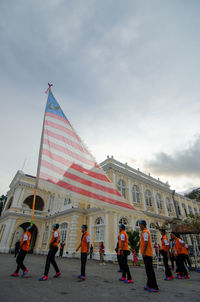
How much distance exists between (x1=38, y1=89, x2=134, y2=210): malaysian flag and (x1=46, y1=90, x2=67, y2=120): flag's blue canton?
0.06m

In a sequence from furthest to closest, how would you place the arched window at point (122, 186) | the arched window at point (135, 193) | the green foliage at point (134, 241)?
the arched window at point (135, 193) < the arched window at point (122, 186) < the green foliage at point (134, 241)

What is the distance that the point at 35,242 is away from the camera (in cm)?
2395

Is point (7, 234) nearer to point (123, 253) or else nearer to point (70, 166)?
point (70, 166)

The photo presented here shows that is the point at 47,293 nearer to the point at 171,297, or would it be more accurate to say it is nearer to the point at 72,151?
the point at 171,297

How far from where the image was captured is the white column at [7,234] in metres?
20.6

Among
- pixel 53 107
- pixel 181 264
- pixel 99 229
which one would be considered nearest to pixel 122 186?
pixel 99 229

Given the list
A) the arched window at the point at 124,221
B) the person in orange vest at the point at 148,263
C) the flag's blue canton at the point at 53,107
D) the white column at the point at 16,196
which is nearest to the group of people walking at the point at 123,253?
the person in orange vest at the point at 148,263

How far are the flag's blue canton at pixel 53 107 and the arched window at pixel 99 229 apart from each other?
1220 centimetres

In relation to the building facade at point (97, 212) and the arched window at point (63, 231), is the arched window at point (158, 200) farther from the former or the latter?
the arched window at point (63, 231)

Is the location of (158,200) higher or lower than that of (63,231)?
→ higher

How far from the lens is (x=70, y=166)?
563cm

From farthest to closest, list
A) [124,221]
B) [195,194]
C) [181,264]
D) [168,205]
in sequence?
[195,194], [168,205], [124,221], [181,264]

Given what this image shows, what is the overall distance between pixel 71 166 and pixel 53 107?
2.91m

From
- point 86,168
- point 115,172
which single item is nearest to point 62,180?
point 86,168
